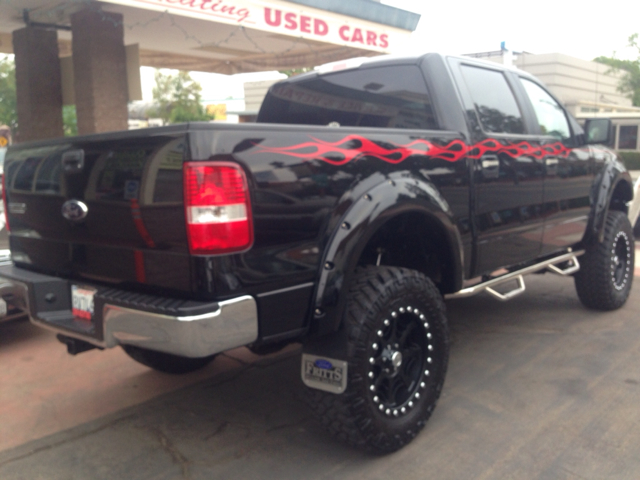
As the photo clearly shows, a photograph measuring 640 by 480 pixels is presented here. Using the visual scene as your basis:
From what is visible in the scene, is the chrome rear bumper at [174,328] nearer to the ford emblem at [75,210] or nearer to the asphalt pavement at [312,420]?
the ford emblem at [75,210]

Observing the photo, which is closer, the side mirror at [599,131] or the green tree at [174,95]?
the side mirror at [599,131]

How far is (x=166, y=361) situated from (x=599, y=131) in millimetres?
3597

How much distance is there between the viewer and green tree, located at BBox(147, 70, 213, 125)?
36.7 m

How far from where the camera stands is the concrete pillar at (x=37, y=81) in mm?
9039

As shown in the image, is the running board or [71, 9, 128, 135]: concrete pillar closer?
the running board

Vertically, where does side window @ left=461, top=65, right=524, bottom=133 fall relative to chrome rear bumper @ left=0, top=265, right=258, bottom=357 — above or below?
above

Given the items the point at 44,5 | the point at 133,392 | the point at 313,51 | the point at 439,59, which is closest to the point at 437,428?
the point at 133,392

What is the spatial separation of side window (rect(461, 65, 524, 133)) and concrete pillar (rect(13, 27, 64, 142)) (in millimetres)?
7361

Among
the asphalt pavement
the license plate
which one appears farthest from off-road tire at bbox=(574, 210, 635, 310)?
the license plate

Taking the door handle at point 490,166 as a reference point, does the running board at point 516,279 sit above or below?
below

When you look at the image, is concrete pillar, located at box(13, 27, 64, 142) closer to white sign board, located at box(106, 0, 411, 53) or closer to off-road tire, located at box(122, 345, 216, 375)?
white sign board, located at box(106, 0, 411, 53)

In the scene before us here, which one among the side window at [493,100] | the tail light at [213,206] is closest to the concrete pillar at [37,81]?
the side window at [493,100]

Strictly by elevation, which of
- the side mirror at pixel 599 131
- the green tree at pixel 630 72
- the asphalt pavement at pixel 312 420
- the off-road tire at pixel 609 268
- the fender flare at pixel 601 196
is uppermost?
the green tree at pixel 630 72

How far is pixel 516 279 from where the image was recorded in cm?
417
